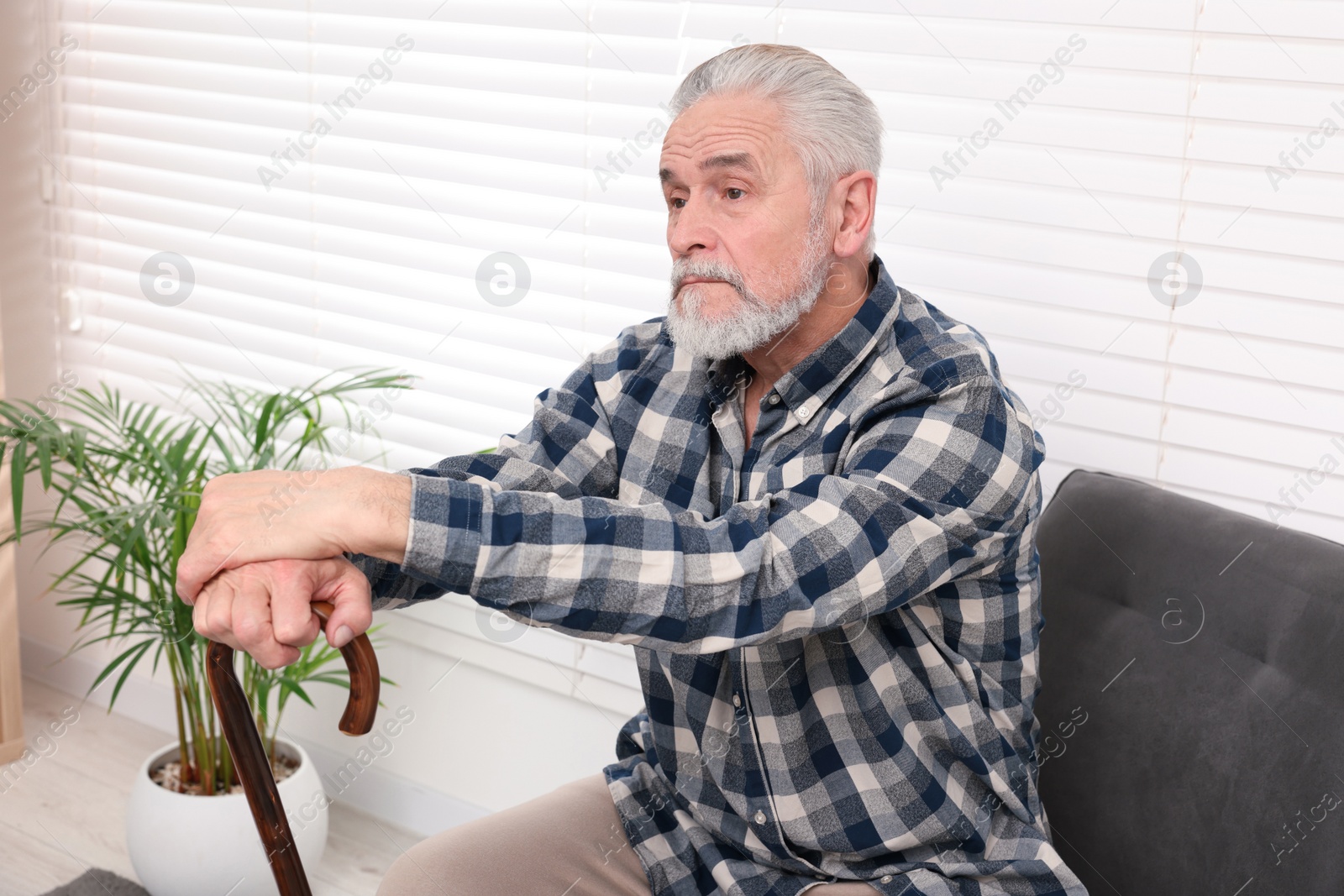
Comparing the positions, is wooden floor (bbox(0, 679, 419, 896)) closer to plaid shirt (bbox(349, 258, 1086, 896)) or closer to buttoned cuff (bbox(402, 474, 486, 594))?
plaid shirt (bbox(349, 258, 1086, 896))

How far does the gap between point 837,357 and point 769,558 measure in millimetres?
386

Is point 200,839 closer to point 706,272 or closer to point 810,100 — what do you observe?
point 706,272

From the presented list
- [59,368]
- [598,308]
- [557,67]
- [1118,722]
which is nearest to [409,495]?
[1118,722]

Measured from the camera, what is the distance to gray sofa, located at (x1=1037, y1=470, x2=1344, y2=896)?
45.3 inches

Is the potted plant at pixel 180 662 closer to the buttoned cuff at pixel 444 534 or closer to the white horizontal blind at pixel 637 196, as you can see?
the white horizontal blind at pixel 637 196

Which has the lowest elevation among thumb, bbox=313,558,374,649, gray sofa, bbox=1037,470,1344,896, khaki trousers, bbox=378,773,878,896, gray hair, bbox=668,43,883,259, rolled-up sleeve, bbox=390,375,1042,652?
khaki trousers, bbox=378,773,878,896

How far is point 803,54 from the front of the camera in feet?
4.30

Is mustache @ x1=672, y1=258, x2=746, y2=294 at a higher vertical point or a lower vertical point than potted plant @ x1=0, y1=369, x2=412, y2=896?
higher

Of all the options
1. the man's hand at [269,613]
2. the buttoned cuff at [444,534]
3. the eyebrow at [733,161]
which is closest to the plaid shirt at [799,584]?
the buttoned cuff at [444,534]

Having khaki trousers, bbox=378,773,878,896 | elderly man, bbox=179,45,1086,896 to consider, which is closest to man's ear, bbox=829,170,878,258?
elderly man, bbox=179,45,1086,896

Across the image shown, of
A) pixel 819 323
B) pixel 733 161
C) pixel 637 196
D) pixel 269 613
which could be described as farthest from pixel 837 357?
pixel 637 196

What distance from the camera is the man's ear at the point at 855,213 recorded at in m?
1.31

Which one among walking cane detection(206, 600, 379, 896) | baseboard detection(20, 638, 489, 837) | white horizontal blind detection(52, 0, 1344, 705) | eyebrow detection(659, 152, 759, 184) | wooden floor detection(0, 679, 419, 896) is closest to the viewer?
walking cane detection(206, 600, 379, 896)

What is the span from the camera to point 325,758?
2.54 meters
